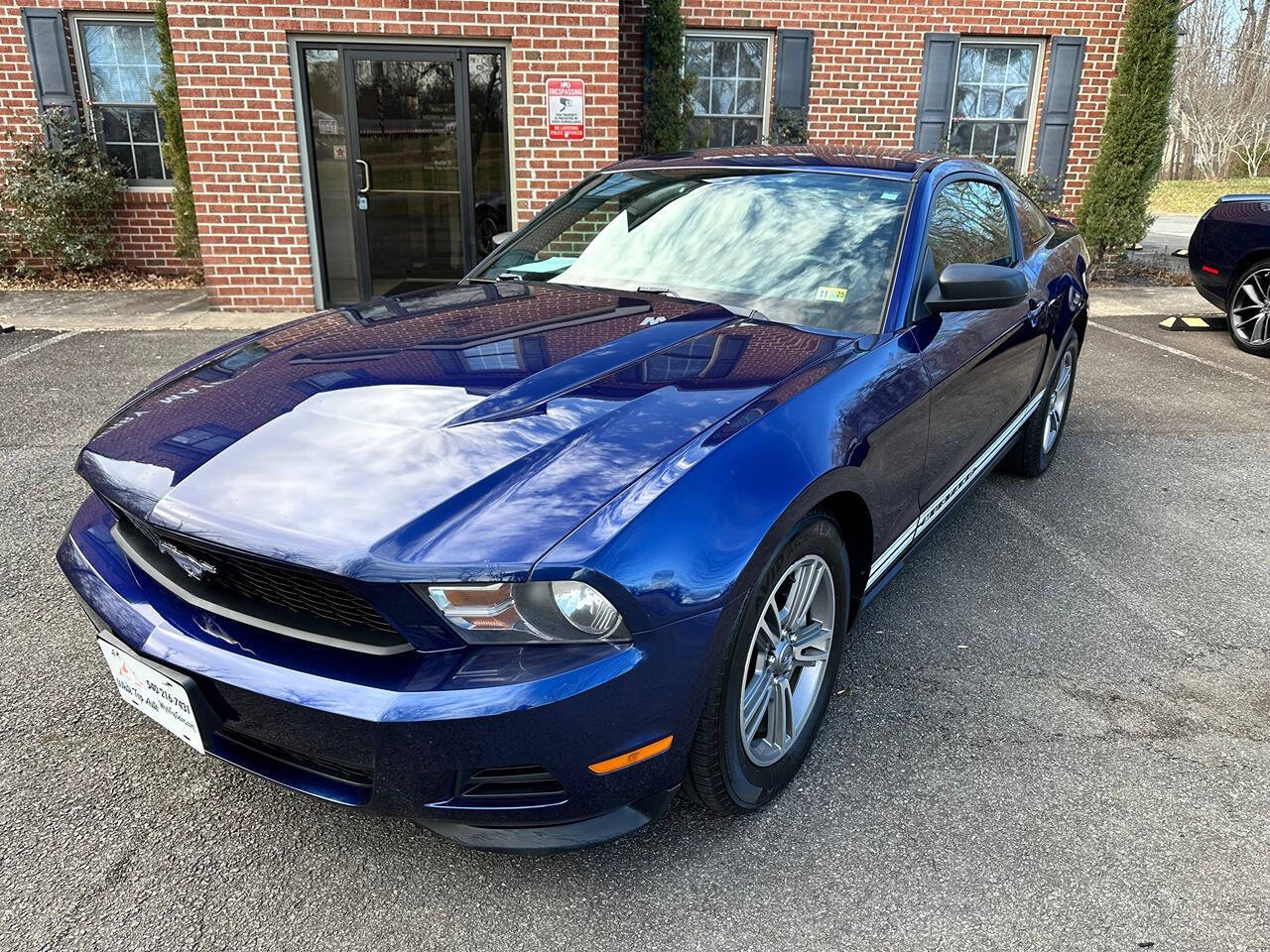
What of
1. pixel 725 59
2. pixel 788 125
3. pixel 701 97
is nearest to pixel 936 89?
pixel 788 125

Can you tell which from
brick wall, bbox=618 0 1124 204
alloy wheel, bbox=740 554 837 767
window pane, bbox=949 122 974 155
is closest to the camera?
alloy wheel, bbox=740 554 837 767

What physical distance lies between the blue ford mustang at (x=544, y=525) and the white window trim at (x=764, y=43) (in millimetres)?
7368

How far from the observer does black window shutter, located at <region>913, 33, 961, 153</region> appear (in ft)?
32.1

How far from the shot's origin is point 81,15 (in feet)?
28.9

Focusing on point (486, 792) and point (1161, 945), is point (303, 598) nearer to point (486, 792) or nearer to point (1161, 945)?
point (486, 792)

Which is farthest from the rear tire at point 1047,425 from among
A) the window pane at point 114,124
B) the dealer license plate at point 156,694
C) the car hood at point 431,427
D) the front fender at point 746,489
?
the window pane at point 114,124

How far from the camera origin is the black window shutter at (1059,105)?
9.89m

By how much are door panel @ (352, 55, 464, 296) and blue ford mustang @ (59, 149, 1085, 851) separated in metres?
5.76

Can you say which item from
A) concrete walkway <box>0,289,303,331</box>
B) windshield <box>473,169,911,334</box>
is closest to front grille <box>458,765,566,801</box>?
windshield <box>473,169,911,334</box>

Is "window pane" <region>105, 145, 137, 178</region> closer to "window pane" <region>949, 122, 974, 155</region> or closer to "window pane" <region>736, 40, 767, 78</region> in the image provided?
"window pane" <region>736, 40, 767, 78</region>

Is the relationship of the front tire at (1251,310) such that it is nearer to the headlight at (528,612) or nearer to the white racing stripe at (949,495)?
the white racing stripe at (949,495)

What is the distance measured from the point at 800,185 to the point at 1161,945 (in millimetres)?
2413

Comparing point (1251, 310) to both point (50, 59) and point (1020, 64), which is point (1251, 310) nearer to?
point (1020, 64)

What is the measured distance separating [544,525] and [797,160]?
2178mm
